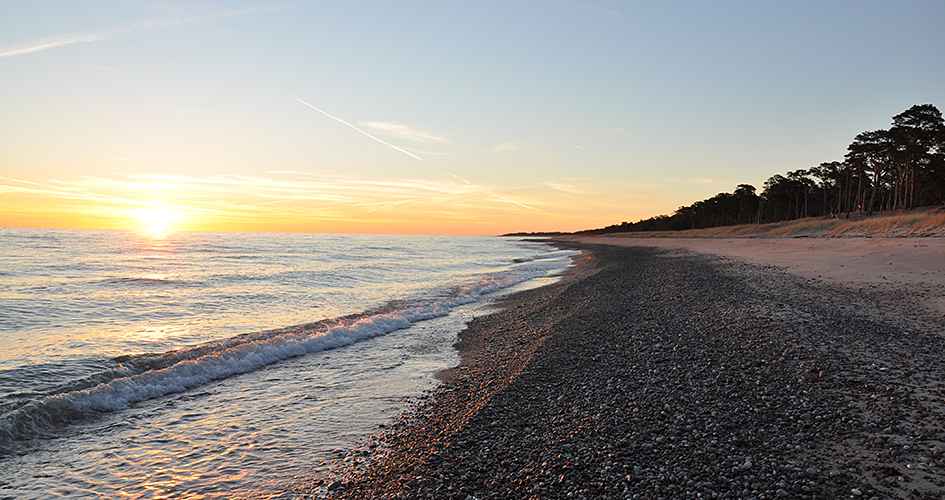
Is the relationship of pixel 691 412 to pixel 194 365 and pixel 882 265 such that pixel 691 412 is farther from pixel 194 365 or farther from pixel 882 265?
pixel 882 265

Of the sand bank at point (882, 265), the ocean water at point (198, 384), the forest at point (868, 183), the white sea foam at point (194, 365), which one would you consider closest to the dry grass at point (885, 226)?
the sand bank at point (882, 265)

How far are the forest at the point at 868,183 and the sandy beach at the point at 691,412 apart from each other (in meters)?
61.2

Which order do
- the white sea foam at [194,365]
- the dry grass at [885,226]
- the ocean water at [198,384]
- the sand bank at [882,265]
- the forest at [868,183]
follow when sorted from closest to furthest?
the ocean water at [198,384] → the white sea foam at [194,365] → the sand bank at [882,265] → the dry grass at [885,226] → the forest at [868,183]

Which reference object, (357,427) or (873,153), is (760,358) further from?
(873,153)

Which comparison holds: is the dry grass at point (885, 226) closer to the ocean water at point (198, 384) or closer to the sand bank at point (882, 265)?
the sand bank at point (882, 265)

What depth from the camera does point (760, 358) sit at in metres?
8.01

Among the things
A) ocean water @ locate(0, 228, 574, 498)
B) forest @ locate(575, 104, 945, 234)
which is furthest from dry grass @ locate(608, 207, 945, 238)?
ocean water @ locate(0, 228, 574, 498)

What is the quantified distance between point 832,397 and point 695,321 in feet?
17.3

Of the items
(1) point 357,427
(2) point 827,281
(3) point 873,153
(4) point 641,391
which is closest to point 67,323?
(1) point 357,427

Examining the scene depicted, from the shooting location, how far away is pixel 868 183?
82.1 meters

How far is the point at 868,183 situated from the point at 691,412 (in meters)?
106

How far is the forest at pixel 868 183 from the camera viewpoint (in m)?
54.0

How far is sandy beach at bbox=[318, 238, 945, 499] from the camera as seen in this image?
180 inches

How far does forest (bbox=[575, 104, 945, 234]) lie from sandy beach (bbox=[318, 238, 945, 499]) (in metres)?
61.2
